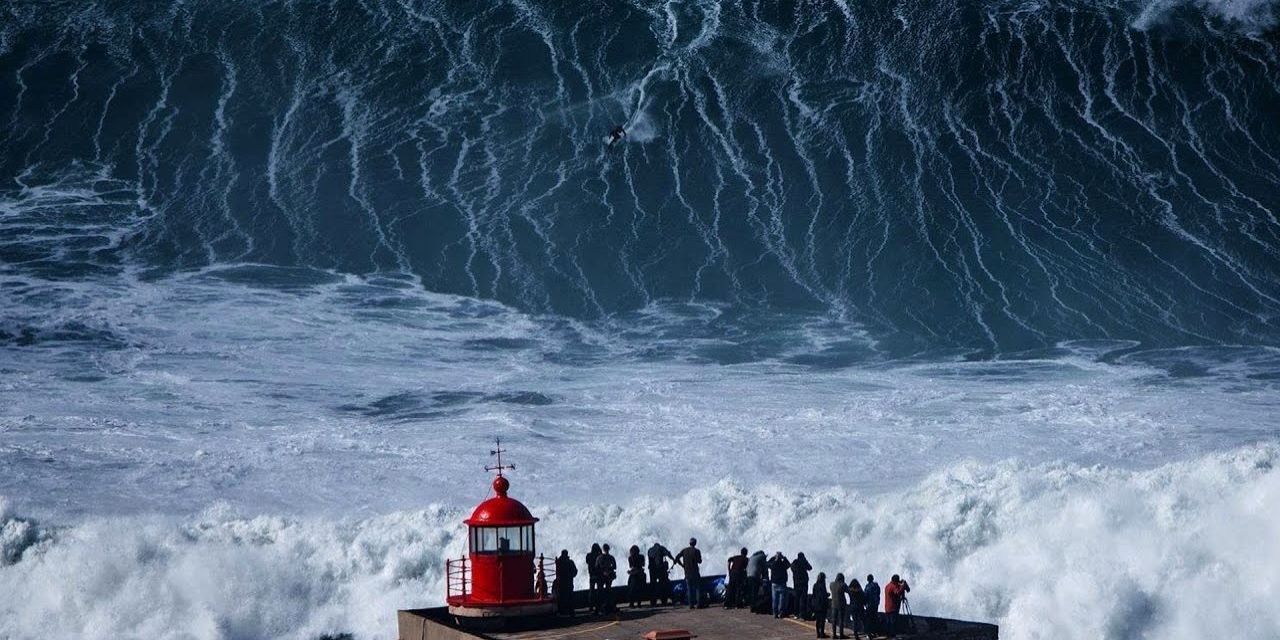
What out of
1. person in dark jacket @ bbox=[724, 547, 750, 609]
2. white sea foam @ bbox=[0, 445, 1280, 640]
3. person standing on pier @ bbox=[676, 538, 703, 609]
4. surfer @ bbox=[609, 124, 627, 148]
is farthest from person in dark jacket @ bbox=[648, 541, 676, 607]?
surfer @ bbox=[609, 124, 627, 148]

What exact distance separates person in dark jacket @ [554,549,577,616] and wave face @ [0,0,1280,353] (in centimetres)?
3202

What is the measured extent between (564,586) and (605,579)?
544mm

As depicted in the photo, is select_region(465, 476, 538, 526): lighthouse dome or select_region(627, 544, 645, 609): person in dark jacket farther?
select_region(627, 544, 645, 609): person in dark jacket

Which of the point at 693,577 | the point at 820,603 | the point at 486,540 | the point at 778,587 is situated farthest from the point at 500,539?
the point at 820,603

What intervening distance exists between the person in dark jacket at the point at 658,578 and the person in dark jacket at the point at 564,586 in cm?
119

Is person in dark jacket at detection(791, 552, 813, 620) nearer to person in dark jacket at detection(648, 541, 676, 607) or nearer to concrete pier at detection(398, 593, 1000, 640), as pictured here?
Answer: concrete pier at detection(398, 593, 1000, 640)

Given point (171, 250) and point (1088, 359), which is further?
point (171, 250)

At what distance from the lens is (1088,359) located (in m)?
55.5

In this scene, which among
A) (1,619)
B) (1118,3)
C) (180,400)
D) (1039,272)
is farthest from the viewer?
(1118,3)

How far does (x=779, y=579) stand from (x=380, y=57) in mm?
46970

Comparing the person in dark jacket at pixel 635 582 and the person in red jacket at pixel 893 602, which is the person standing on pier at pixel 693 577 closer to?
the person in dark jacket at pixel 635 582

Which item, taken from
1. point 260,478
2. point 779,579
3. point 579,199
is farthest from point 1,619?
point 579,199

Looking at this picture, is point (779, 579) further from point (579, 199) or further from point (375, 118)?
point (375, 118)

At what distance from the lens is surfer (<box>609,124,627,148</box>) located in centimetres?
6494
